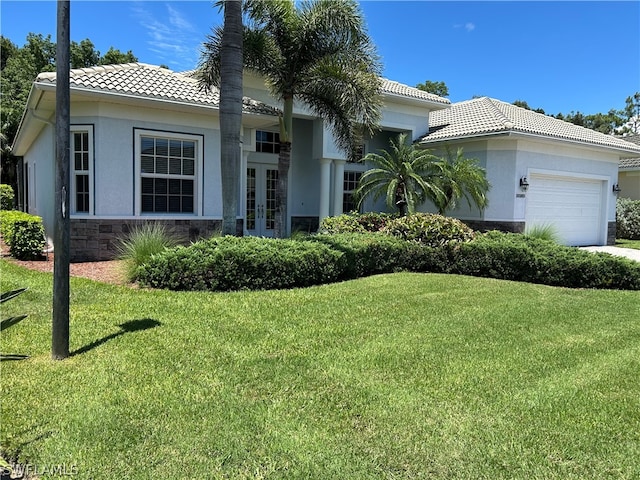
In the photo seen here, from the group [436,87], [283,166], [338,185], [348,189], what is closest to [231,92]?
[283,166]

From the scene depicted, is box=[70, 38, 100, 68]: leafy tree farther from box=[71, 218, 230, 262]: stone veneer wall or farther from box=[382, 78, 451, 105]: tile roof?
box=[71, 218, 230, 262]: stone veneer wall

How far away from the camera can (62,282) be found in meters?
4.48

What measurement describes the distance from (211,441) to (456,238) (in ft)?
27.8

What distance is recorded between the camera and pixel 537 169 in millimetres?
16109

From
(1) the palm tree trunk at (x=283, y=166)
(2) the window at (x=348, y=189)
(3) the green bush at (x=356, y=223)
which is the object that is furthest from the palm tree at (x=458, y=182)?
(1) the palm tree trunk at (x=283, y=166)

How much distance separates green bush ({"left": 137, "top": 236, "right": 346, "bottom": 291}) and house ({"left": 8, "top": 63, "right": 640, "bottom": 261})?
253 cm

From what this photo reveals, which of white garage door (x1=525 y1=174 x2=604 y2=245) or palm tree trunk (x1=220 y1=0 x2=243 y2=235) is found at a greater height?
palm tree trunk (x1=220 y1=0 x2=243 y2=235)

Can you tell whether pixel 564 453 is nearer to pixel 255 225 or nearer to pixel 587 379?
pixel 587 379

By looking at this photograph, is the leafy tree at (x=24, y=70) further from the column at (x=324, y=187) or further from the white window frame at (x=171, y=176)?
the column at (x=324, y=187)

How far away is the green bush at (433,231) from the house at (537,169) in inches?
233

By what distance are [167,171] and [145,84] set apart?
2.29 meters

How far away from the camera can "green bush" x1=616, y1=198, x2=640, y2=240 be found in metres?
22.1

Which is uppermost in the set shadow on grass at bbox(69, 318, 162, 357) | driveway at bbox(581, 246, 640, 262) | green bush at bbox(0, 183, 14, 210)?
green bush at bbox(0, 183, 14, 210)

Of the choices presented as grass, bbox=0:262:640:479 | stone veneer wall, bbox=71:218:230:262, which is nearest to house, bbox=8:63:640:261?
stone veneer wall, bbox=71:218:230:262
